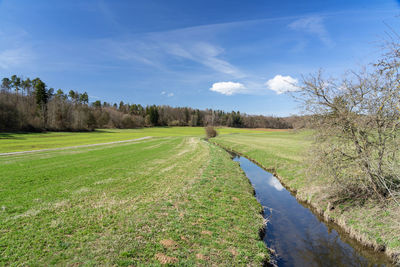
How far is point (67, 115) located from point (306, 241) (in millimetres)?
97755

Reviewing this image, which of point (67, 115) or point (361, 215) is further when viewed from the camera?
point (67, 115)

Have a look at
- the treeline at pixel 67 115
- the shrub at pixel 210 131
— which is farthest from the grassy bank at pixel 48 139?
the shrub at pixel 210 131

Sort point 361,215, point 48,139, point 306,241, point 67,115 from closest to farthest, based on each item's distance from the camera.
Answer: point 306,241, point 361,215, point 48,139, point 67,115

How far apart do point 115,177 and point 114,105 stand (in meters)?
163

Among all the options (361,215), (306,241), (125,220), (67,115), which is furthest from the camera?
(67,115)

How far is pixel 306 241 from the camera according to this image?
8047mm

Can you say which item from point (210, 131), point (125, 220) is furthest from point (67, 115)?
point (125, 220)

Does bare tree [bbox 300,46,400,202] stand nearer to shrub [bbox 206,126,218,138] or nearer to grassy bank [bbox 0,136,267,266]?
grassy bank [bbox 0,136,267,266]

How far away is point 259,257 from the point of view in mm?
6211

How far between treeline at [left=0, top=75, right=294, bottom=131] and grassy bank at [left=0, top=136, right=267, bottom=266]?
18.7 feet

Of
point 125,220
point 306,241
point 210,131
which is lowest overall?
point 306,241

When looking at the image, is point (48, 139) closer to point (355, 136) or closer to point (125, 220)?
point (125, 220)

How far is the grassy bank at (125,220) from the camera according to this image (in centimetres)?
556

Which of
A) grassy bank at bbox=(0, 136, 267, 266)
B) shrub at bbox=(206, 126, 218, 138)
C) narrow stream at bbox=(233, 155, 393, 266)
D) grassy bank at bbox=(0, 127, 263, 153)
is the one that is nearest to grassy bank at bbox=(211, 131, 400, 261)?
narrow stream at bbox=(233, 155, 393, 266)
